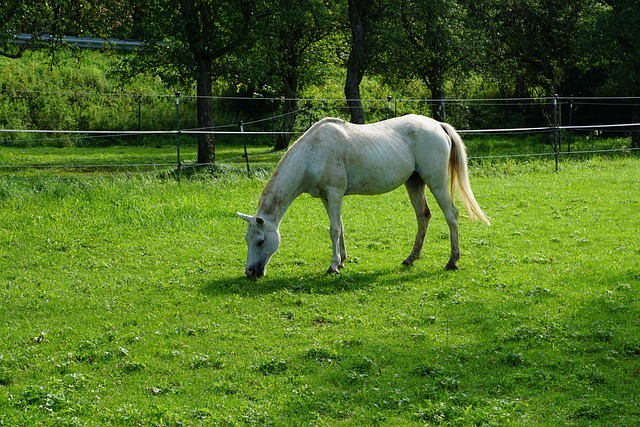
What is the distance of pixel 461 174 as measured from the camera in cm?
954

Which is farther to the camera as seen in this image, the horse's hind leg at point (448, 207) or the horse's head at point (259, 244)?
the horse's hind leg at point (448, 207)

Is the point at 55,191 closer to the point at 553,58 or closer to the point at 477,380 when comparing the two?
the point at 477,380

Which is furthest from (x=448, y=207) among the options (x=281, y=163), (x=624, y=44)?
(x=624, y=44)

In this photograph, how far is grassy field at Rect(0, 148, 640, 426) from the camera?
524cm

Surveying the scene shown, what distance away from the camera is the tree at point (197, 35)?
18.0m

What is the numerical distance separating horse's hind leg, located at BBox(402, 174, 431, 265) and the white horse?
12 millimetres

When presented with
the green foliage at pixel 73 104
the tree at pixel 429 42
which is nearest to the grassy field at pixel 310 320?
the tree at pixel 429 42

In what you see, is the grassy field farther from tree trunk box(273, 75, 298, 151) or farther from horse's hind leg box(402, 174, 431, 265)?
tree trunk box(273, 75, 298, 151)

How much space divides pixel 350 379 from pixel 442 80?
18890 mm

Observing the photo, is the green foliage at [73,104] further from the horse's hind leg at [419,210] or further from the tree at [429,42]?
the horse's hind leg at [419,210]

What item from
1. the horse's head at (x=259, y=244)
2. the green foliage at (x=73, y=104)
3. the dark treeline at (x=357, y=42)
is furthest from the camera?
the green foliage at (x=73, y=104)

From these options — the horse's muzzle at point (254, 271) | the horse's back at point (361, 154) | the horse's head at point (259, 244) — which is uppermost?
the horse's back at point (361, 154)

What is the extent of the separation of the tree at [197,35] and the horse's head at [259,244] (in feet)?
33.7

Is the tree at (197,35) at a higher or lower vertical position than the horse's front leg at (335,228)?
higher
